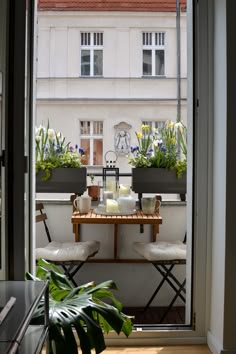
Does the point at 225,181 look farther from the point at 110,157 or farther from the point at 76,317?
the point at 110,157

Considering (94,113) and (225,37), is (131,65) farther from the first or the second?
(225,37)

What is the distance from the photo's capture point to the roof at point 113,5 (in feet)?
13.8

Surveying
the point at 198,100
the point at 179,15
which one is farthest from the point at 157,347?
the point at 179,15

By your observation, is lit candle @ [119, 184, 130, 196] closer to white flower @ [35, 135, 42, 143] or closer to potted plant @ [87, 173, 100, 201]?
potted plant @ [87, 173, 100, 201]

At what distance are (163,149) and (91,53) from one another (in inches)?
80.9

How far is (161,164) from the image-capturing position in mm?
3379

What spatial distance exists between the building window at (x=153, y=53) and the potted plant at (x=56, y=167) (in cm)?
197

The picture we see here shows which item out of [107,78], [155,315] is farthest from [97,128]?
[155,315]

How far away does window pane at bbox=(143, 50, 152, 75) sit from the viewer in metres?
4.88

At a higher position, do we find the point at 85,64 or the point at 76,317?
the point at 85,64

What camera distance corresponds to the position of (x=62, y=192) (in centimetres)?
338

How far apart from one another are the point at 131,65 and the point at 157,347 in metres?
3.42

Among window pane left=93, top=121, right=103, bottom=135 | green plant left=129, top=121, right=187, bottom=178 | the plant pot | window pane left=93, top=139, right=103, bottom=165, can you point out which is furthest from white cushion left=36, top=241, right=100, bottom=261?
window pane left=93, top=121, right=103, bottom=135

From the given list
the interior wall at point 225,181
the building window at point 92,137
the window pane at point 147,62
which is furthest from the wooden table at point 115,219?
the window pane at point 147,62
